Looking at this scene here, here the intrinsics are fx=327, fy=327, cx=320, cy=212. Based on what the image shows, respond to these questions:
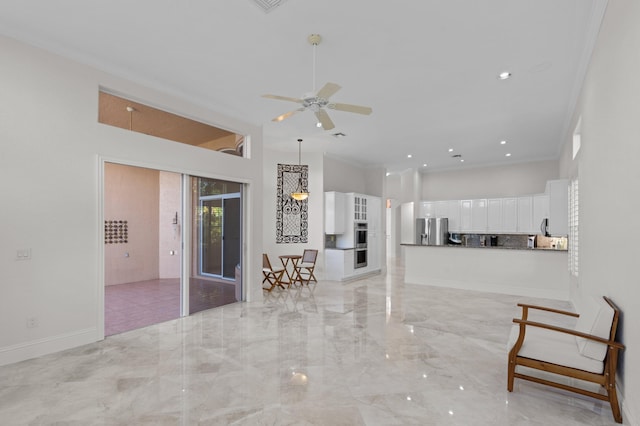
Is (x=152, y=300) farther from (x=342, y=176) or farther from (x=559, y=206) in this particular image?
(x=559, y=206)

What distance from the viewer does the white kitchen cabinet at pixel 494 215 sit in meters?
8.80

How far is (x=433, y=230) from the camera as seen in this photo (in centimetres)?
970

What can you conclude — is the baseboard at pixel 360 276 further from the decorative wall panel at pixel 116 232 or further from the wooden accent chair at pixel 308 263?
the decorative wall panel at pixel 116 232

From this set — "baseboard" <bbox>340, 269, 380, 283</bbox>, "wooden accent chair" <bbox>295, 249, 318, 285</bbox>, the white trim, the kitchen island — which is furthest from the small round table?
the white trim

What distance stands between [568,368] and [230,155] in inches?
193

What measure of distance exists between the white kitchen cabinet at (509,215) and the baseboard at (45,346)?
9.05m

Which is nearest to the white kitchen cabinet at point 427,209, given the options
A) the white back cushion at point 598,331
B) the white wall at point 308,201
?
the white wall at point 308,201

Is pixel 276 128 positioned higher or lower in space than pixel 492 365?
higher

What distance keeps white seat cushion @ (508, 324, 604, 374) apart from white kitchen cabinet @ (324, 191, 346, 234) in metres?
5.37

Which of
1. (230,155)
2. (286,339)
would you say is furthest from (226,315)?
(230,155)

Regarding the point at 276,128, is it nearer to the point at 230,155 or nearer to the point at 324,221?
the point at 230,155

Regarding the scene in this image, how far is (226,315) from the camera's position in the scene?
16.0ft

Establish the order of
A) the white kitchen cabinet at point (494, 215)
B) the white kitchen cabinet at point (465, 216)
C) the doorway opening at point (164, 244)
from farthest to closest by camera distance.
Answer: the white kitchen cabinet at point (465, 216) < the white kitchen cabinet at point (494, 215) < the doorway opening at point (164, 244)

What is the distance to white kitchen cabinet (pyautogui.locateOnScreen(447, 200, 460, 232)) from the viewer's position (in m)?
9.53
